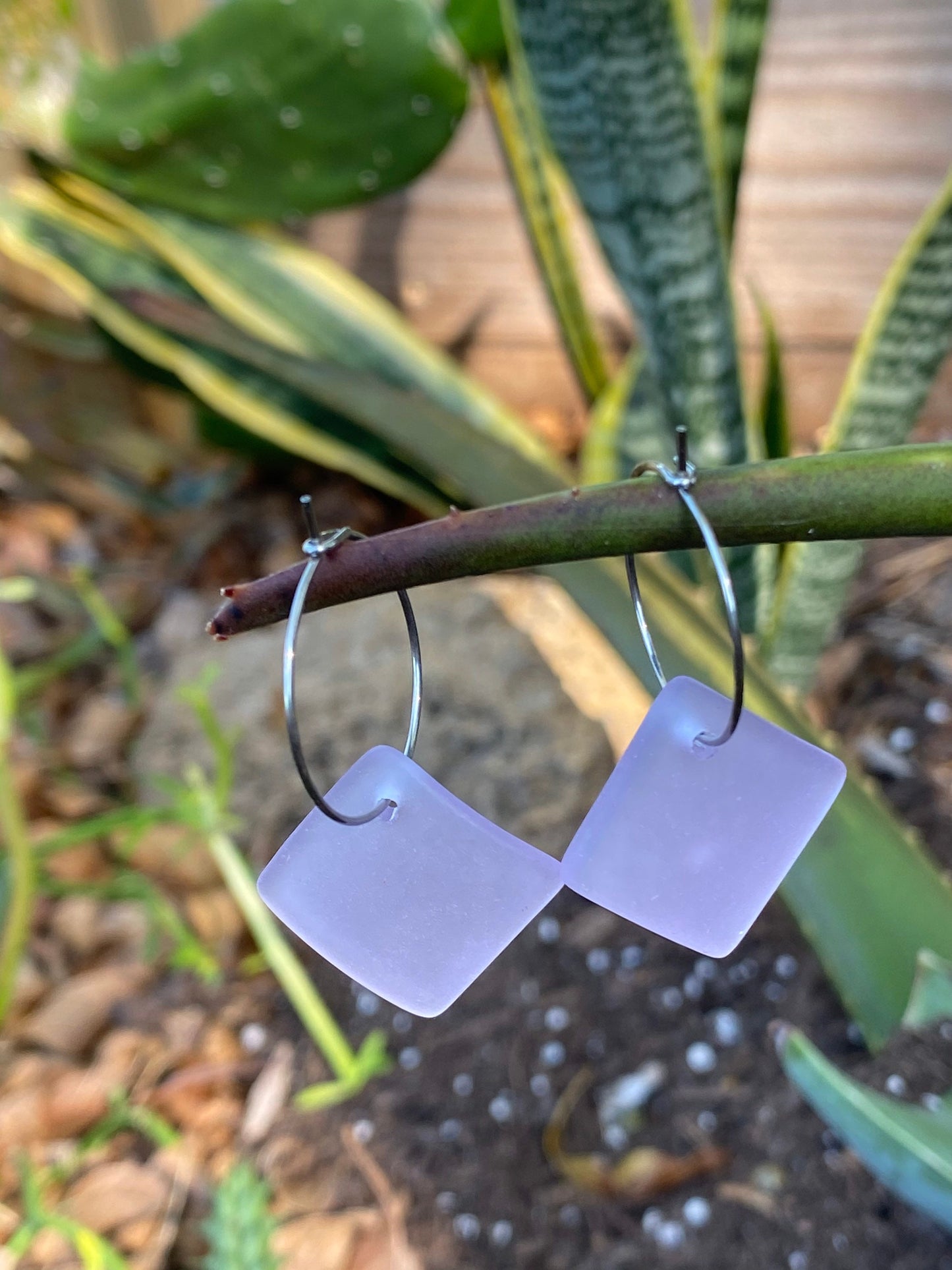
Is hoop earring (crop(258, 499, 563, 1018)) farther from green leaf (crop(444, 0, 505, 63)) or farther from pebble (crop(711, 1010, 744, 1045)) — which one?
green leaf (crop(444, 0, 505, 63))

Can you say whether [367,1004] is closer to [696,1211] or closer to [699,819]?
[696,1211]

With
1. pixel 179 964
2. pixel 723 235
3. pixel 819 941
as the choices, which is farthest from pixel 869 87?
pixel 179 964

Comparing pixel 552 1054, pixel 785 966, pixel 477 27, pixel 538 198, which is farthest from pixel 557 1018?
pixel 477 27

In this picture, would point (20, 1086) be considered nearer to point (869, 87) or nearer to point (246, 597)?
point (246, 597)

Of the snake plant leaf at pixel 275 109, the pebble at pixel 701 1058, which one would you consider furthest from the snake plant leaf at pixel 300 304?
the pebble at pixel 701 1058

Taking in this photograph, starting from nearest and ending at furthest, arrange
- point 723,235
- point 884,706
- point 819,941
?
point 819,941
point 723,235
point 884,706

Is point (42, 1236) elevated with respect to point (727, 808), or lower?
lower
